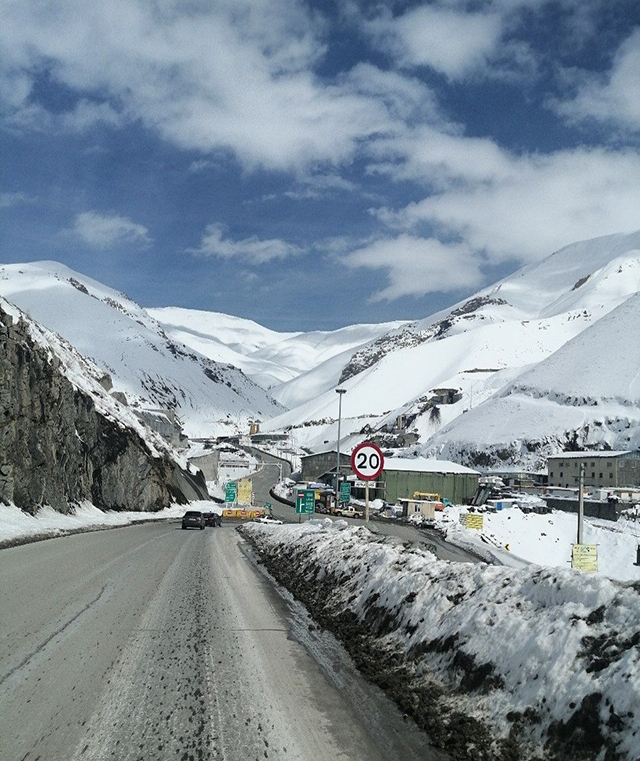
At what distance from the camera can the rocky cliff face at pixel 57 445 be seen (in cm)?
3084

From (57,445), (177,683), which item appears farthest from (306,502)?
(177,683)

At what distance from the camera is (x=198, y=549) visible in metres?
23.7

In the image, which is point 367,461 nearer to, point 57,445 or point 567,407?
point 57,445

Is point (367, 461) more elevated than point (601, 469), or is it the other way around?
point (601, 469)

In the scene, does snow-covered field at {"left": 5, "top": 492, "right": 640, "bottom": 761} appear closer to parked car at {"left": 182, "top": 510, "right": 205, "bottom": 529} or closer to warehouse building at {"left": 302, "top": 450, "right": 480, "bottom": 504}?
parked car at {"left": 182, "top": 510, "right": 205, "bottom": 529}

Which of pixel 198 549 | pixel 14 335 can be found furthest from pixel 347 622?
pixel 14 335

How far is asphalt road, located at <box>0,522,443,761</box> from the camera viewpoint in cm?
534

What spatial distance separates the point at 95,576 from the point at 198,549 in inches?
379

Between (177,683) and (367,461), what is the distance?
915 cm

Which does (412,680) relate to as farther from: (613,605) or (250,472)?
(250,472)

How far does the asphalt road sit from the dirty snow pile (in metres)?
0.65

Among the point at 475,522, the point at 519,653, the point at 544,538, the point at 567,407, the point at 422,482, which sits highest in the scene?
the point at 567,407

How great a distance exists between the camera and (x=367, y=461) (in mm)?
15453

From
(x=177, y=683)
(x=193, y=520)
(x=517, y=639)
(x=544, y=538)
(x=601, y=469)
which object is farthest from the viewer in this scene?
(x=601, y=469)
